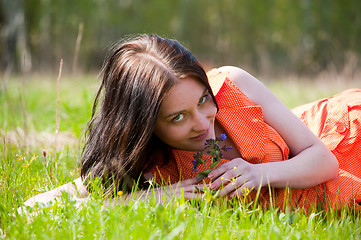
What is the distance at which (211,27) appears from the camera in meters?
20.5

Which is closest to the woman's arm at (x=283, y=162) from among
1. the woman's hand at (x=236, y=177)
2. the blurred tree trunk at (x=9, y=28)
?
the woman's hand at (x=236, y=177)

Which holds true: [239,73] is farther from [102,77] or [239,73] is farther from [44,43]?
[44,43]

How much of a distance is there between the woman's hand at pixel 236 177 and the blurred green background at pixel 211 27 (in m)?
12.0

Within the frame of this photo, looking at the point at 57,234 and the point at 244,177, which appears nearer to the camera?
the point at 57,234

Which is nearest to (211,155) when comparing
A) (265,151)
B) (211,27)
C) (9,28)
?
(265,151)

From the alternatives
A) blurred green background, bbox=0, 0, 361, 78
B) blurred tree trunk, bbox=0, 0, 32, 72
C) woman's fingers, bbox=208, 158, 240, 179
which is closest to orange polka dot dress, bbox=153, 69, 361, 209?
woman's fingers, bbox=208, 158, 240, 179

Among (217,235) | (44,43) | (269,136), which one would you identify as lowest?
(44,43)

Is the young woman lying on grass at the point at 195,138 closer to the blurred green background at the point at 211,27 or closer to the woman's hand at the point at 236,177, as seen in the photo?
the woman's hand at the point at 236,177

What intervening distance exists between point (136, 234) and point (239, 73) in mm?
1289

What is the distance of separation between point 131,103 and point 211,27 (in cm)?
1918

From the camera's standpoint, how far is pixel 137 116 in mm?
1984

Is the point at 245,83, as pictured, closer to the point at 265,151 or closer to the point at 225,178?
the point at 265,151

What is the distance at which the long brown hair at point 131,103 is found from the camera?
75.9 inches

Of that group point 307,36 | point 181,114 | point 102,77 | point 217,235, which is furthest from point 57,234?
point 307,36
